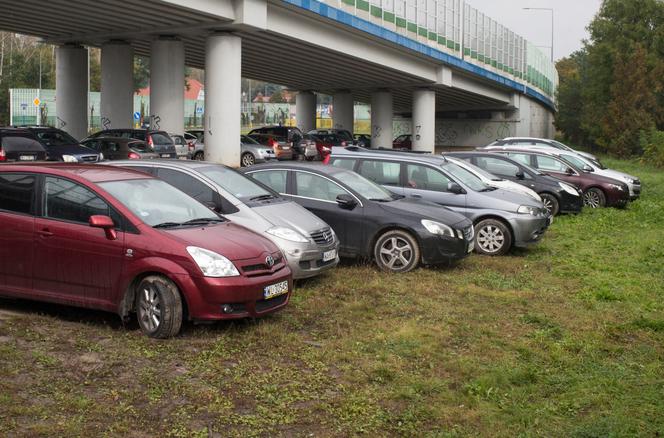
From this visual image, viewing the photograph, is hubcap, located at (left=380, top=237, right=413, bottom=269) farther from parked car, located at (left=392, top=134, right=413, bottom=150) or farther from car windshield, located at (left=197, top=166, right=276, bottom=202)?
parked car, located at (left=392, top=134, right=413, bottom=150)

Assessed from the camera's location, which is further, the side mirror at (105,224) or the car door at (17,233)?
the car door at (17,233)

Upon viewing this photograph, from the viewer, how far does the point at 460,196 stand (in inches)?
495

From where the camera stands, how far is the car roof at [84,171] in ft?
24.5

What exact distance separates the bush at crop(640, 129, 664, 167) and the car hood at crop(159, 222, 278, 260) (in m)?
38.6

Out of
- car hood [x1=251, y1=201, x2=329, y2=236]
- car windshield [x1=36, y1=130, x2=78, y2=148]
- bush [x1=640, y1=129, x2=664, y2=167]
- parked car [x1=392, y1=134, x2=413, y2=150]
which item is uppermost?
parked car [x1=392, y1=134, x2=413, y2=150]

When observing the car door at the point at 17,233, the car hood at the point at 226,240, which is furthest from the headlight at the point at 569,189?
the car door at the point at 17,233

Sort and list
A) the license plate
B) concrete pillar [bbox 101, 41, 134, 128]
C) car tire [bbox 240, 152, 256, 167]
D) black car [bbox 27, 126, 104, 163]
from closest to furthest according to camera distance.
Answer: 1. the license plate
2. black car [bbox 27, 126, 104, 163]
3. concrete pillar [bbox 101, 41, 134, 128]
4. car tire [bbox 240, 152, 256, 167]

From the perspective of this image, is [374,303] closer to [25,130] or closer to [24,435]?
[24,435]

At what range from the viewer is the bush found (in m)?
41.7

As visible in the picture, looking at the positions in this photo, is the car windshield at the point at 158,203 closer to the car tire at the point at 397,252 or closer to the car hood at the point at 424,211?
the car tire at the point at 397,252

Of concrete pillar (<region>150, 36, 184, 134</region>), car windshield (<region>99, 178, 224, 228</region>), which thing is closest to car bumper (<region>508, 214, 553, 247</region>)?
car windshield (<region>99, 178, 224, 228</region>)

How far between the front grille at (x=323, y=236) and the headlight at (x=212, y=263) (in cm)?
248

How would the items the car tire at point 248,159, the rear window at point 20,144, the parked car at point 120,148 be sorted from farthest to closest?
1. the car tire at point 248,159
2. the parked car at point 120,148
3. the rear window at point 20,144

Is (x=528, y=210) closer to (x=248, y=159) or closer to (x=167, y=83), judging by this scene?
(x=167, y=83)
